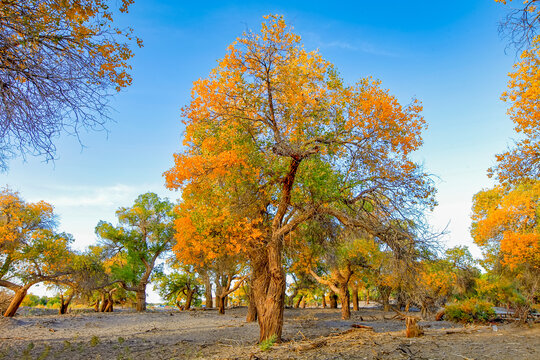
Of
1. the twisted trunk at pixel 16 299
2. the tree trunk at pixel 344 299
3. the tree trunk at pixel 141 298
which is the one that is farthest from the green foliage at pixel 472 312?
the twisted trunk at pixel 16 299

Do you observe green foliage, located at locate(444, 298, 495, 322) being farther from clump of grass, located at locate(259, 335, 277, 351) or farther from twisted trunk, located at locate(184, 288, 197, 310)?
twisted trunk, located at locate(184, 288, 197, 310)

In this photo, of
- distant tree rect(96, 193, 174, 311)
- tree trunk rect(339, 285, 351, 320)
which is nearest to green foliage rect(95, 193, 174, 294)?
distant tree rect(96, 193, 174, 311)

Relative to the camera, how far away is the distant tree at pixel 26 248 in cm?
1589

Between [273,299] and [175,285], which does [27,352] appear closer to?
[273,299]

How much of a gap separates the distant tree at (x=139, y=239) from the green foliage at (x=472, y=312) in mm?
19686

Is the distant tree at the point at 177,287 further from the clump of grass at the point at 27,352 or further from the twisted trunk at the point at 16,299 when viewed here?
the clump of grass at the point at 27,352

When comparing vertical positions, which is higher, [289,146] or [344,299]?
[289,146]

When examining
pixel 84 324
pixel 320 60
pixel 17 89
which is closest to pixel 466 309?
pixel 320 60

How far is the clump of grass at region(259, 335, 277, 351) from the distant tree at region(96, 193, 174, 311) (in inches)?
726

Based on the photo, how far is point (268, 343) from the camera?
27.6ft

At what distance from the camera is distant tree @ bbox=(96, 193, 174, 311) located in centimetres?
2525

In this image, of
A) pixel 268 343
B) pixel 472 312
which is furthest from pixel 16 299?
pixel 472 312

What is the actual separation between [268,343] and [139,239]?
2055cm

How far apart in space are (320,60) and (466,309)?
15548 millimetres
